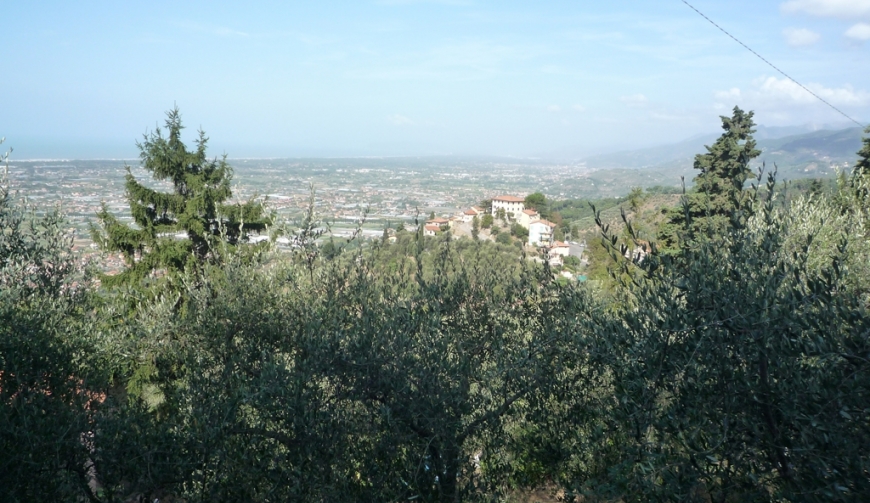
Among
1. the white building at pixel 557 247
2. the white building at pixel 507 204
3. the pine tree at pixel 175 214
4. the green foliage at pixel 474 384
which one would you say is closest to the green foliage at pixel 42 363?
the green foliage at pixel 474 384

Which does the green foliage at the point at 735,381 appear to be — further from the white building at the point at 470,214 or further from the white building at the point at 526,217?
the white building at the point at 470,214

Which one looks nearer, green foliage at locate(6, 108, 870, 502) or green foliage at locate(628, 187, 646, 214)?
green foliage at locate(6, 108, 870, 502)

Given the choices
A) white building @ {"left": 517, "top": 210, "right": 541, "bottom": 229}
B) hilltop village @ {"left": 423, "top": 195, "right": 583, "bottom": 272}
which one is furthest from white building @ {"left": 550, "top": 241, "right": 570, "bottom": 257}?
white building @ {"left": 517, "top": 210, "right": 541, "bottom": 229}

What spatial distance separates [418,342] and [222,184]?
10.1m

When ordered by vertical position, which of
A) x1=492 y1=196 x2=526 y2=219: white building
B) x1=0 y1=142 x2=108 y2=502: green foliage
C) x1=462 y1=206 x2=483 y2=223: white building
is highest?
x1=0 y1=142 x2=108 y2=502: green foliage

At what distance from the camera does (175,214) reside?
42.3ft

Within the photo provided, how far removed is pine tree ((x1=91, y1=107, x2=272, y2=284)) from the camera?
1203 cm

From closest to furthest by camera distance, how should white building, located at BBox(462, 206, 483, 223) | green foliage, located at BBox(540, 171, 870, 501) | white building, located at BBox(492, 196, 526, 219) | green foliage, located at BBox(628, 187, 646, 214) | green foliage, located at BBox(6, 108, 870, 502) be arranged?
green foliage, located at BBox(540, 171, 870, 501)
green foliage, located at BBox(6, 108, 870, 502)
green foliage, located at BBox(628, 187, 646, 214)
white building, located at BBox(462, 206, 483, 223)
white building, located at BBox(492, 196, 526, 219)

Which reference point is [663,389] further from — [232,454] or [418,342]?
[232,454]

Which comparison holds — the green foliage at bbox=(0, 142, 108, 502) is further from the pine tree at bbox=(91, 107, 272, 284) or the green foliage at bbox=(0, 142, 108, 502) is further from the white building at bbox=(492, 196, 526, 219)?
the white building at bbox=(492, 196, 526, 219)

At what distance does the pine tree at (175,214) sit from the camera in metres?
12.0

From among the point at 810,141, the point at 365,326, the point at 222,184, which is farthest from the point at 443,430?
the point at 810,141

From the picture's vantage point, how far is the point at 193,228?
12.3 metres

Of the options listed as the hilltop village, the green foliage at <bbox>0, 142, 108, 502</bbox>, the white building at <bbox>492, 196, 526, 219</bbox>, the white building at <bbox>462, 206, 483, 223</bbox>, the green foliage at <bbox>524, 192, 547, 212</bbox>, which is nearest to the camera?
the green foliage at <bbox>0, 142, 108, 502</bbox>
